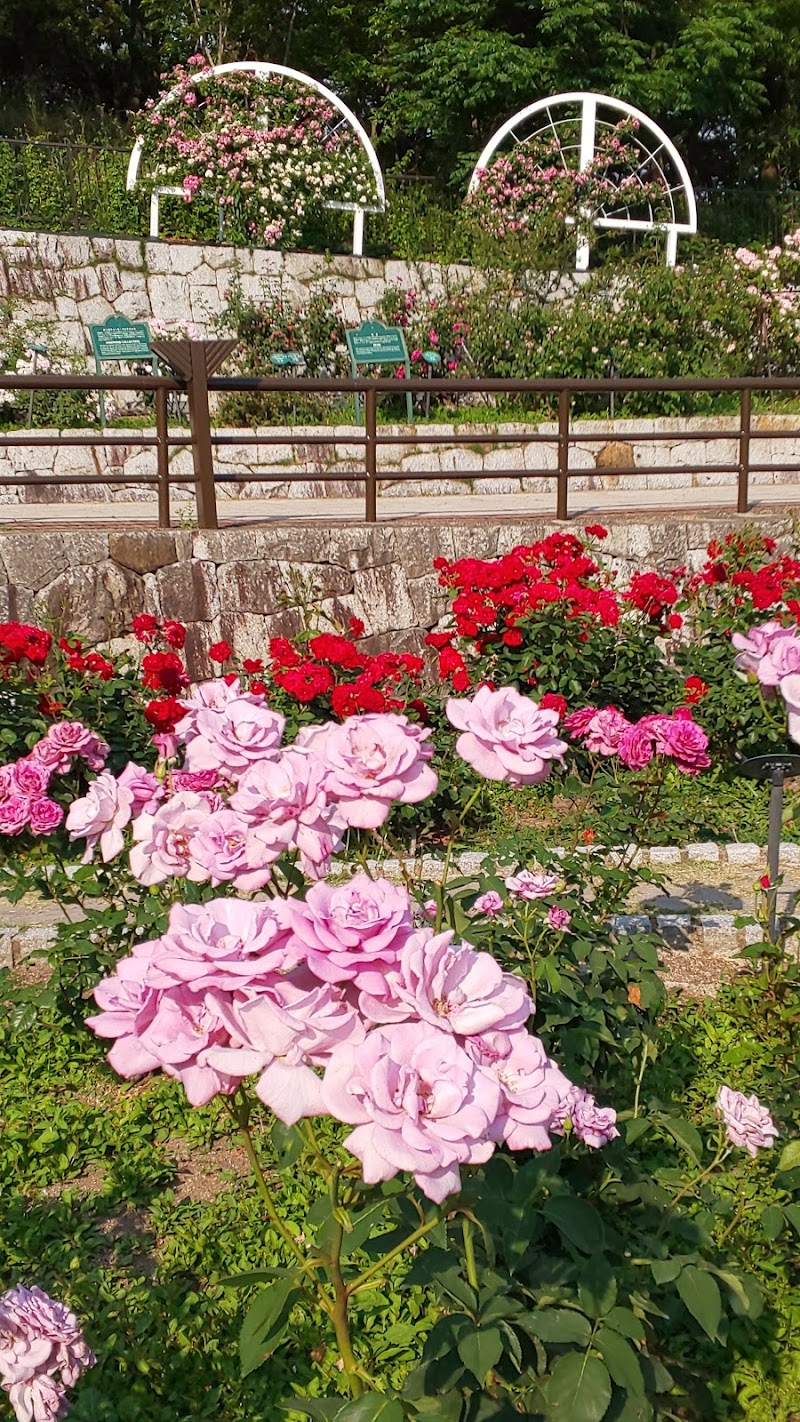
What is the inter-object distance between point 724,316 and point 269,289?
17.9 feet

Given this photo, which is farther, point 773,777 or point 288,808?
point 773,777

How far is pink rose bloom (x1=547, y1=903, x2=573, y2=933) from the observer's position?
2475mm

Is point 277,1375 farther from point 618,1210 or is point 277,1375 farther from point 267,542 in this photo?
point 267,542

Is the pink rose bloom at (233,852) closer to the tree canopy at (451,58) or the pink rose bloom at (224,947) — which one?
the pink rose bloom at (224,947)

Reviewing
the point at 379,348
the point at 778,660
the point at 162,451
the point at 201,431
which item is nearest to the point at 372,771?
the point at 778,660

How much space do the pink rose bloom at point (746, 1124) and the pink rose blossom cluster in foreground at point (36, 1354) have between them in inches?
39.4

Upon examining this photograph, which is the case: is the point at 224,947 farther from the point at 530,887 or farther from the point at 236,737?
the point at 530,887

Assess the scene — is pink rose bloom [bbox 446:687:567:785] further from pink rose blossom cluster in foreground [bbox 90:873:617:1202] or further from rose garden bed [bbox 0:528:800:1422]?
pink rose blossom cluster in foreground [bbox 90:873:617:1202]

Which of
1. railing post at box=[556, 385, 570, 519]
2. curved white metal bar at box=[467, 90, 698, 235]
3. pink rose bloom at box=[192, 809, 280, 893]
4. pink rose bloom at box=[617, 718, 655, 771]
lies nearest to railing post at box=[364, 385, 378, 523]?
railing post at box=[556, 385, 570, 519]

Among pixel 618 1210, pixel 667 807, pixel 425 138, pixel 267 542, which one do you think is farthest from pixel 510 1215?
pixel 425 138

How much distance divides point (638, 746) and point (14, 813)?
1.26 meters

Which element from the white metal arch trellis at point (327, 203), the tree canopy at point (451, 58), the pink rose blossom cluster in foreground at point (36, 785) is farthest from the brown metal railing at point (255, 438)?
the tree canopy at point (451, 58)

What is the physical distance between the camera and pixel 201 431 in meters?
6.04

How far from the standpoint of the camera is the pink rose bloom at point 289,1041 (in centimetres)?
97
